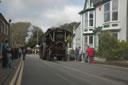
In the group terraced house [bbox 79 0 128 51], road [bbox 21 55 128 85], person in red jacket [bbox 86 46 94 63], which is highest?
terraced house [bbox 79 0 128 51]

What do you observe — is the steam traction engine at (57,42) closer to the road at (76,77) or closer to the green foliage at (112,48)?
the green foliage at (112,48)

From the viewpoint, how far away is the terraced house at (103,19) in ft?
73.1

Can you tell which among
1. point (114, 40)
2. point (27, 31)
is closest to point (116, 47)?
point (114, 40)

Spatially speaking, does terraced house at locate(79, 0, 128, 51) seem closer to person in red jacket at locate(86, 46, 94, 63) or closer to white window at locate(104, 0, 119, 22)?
white window at locate(104, 0, 119, 22)

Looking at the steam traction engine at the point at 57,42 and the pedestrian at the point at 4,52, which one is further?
the steam traction engine at the point at 57,42

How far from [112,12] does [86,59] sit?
6555 millimetres

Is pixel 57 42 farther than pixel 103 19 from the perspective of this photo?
No

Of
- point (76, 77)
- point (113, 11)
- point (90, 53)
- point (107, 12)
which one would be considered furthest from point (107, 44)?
point (76, 77)

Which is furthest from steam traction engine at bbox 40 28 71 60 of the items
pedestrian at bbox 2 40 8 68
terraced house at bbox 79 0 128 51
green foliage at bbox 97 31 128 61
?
pedestrian at bbox 2 40 8 68

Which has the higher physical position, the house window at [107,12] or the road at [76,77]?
the house window at [107,12]

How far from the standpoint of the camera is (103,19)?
25094 millimetres

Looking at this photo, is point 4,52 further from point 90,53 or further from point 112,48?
point 112,48

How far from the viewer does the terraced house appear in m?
22.3

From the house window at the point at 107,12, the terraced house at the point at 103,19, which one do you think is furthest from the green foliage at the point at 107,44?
the house window at the point at 107,12
